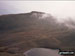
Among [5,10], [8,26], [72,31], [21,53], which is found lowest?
[21,53]

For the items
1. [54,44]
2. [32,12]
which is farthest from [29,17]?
[54,44]

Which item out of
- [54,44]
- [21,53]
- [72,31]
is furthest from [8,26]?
[72,31]

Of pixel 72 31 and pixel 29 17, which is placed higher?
pixel 29 17

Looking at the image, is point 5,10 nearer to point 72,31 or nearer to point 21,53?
point 21,53

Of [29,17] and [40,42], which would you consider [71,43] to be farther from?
[29,17]

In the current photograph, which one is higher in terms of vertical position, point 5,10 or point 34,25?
point 5,10
